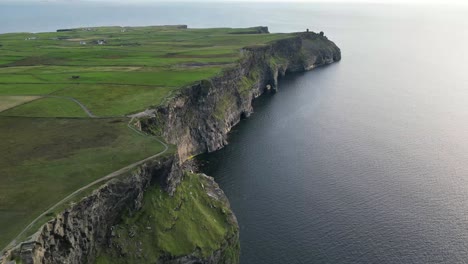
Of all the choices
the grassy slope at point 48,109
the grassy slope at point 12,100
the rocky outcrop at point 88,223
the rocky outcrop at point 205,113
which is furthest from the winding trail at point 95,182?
the grassy slope at point 12,100

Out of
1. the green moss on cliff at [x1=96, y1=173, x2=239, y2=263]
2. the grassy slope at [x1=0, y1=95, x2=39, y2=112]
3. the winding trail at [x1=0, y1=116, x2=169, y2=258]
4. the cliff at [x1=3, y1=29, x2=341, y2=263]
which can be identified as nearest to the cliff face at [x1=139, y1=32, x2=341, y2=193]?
the cliff at [x1=3, y1=29, x2=341, y2=263]

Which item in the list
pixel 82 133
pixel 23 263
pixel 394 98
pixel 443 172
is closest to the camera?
pixel 23 263

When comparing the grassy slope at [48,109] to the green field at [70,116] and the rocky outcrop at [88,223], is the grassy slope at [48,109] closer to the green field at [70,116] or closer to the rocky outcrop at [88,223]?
the green field at [70,116]

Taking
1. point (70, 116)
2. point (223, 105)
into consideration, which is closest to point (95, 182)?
point (70, 116)

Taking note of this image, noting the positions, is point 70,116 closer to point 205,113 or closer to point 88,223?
point 88,223

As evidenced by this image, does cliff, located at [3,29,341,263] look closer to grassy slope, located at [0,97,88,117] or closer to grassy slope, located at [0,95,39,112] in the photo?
grassy slope, located at [0,97,88,117]

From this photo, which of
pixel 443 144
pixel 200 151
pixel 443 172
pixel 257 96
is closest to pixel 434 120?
pixel 443 144

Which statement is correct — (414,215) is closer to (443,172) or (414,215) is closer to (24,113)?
(443,172)
